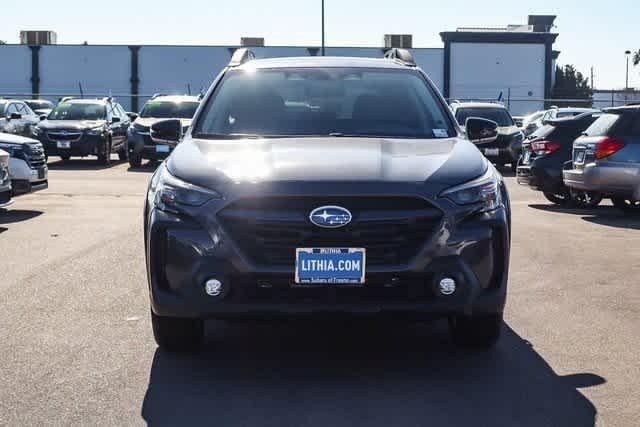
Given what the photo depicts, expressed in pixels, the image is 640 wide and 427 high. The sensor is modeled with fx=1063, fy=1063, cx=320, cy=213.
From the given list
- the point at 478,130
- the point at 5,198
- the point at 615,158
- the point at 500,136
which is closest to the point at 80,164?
the point at 500,136

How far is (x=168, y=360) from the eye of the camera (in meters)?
5.80

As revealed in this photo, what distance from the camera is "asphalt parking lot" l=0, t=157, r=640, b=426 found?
480 cm

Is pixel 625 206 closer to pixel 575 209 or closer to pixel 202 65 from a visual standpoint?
pixel 575 209

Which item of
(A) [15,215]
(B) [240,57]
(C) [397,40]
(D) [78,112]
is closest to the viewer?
(B) [240,57]

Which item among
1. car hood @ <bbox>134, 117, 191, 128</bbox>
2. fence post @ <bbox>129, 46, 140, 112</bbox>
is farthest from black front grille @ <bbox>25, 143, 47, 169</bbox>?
fence post @ <bbox>129, 46, 140, 112</bbox>

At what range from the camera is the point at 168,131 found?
715cm

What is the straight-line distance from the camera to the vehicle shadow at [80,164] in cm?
2505

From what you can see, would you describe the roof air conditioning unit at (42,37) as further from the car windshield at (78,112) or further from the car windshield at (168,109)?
the car windshield at (168,109)

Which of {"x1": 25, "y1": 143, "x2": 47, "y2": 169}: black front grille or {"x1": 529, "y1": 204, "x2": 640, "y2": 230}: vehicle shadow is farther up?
{"x1": 25, "y1": 143, "x2": 47, "y2": 169}: black front grille

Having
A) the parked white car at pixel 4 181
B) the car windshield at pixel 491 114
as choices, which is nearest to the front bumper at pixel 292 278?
the parked white car at pixel 4 181

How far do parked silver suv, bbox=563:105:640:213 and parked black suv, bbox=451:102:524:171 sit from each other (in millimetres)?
9608

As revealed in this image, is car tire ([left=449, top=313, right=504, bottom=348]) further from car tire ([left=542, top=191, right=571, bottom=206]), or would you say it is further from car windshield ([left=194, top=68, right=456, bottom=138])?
car tire ([left=542, top=191, right=571, bottom=206])

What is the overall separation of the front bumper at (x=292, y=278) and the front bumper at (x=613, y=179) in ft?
29.5

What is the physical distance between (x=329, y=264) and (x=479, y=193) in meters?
0.88
